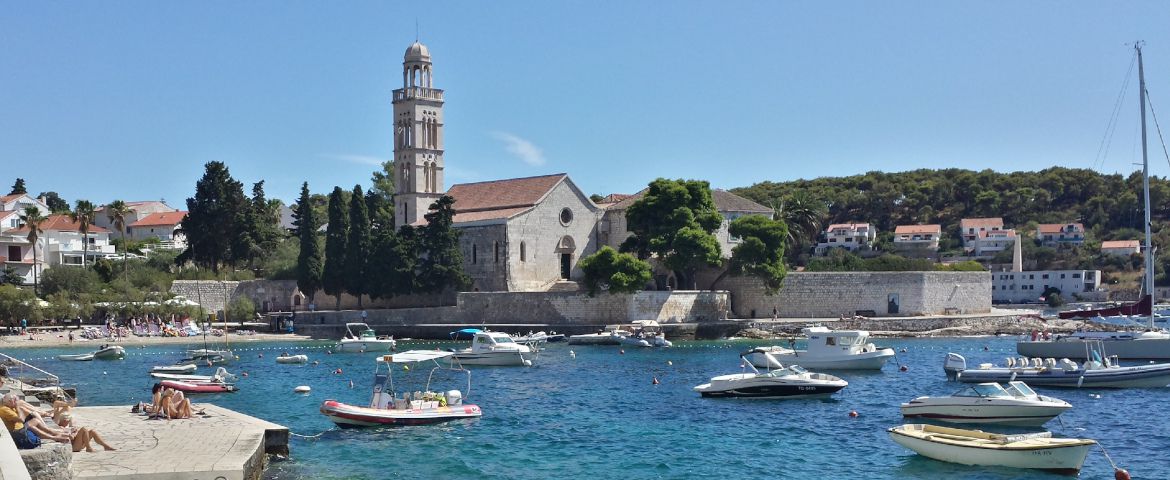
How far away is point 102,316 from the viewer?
54688 mm

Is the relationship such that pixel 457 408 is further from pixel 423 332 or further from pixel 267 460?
pixel 423 332

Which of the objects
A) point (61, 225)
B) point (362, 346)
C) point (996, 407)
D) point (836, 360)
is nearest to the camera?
point (996, 407)

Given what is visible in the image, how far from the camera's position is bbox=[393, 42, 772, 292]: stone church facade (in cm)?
5772

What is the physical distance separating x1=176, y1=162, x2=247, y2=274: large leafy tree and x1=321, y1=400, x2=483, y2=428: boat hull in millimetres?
38410

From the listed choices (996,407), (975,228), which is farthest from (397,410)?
(975,228)

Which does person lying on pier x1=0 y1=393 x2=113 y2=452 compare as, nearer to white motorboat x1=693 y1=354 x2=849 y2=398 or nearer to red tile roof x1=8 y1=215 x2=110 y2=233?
white motorboat x1=693 y1=354 x2=849 y2=398

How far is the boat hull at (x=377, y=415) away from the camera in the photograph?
2298 centimetres

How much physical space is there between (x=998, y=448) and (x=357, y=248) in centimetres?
4176

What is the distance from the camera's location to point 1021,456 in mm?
18312

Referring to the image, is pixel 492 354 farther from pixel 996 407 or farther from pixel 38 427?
pixel 38 427

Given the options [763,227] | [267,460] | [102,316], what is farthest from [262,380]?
[763,227]

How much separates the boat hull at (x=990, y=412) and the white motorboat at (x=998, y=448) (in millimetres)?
3491

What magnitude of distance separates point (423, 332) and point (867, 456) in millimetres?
34934

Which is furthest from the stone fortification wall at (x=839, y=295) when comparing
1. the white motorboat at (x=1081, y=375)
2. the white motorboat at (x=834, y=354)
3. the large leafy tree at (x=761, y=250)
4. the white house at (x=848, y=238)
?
the white house at (x=848, y=238)
